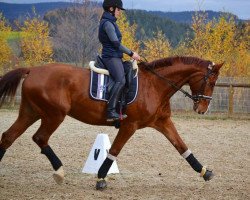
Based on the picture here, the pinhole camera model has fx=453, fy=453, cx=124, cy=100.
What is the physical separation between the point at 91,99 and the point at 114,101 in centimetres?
34

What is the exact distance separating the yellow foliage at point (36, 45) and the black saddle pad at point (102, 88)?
22209 millimetres

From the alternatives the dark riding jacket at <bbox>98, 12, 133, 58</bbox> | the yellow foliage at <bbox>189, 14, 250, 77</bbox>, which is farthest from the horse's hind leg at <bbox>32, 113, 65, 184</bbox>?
the yellow foliage at <bbox>189, 14, 250, 77</bbox>

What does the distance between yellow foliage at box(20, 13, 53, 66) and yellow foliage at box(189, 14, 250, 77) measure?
31.4 feet

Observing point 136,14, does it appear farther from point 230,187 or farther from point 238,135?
point 230,187

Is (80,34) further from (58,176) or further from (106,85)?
(58,176)

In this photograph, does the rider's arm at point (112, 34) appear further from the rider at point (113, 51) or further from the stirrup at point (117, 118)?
the stirrup at point (117, 118)

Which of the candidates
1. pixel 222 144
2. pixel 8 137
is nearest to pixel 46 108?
pixel 8 137

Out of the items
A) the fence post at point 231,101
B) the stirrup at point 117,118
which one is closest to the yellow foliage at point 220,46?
the fence post at point 231,101

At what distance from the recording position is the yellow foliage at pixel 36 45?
94.5ft

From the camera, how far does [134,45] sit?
26.6 meters

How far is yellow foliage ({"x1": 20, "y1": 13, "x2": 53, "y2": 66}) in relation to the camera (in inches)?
1134

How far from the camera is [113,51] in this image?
6.39m

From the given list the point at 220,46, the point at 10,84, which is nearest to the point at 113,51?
the point at 10,84

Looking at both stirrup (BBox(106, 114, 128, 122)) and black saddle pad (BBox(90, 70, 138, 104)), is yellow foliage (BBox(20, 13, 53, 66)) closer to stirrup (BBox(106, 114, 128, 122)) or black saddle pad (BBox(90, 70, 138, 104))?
black saddle pad (BBox(90, 70, 138, 104))
